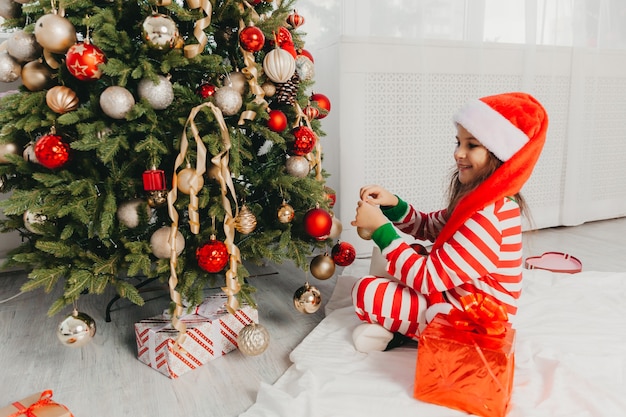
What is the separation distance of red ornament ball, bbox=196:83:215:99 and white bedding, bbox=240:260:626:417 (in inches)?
26.5

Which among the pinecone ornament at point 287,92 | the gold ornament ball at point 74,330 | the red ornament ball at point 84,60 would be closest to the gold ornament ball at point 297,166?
the pinecone ornament at point 287,92

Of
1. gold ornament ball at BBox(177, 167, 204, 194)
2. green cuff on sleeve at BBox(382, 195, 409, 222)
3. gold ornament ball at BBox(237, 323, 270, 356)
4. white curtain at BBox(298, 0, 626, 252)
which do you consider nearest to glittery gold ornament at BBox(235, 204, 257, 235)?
gold ornament ball at BBox(177, 167, 204, 194)

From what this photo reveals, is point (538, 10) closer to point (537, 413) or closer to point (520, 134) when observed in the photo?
point (520, 134)

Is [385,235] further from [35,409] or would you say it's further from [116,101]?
[35,409]

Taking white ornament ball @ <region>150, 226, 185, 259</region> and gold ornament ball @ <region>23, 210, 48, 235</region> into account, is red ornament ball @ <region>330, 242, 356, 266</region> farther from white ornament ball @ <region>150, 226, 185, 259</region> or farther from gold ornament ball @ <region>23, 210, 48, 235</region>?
gold ornament ball @ <region>23, 210, 48, 235</region>

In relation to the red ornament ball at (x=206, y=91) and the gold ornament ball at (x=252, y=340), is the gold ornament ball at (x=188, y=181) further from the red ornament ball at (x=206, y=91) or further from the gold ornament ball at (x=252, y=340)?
the gold ornament ball at (x=252, y=340)

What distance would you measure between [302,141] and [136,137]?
415 millimetres

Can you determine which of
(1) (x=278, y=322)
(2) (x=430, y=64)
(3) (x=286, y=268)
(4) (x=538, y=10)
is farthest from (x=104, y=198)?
(4) (x=538, y=10)

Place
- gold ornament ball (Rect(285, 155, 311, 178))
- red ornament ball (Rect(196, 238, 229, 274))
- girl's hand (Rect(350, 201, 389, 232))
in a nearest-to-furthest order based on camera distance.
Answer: red ornament ball (Rect(196, 238, 229, 274))
girl's hand (Rect(350, 201, 389, 232))
gold ornament ball (Rect(285, 155, 311, 178))

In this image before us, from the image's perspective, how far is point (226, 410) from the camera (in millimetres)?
1025

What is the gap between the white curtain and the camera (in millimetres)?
1899

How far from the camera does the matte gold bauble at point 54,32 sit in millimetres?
1043

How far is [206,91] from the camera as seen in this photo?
117cm

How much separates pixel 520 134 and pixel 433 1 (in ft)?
3.60
